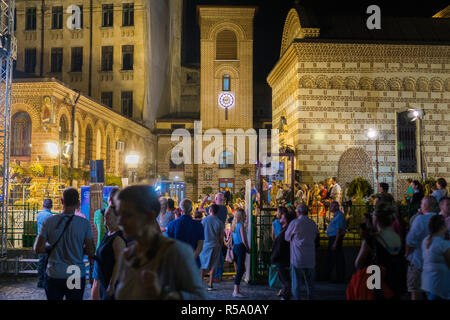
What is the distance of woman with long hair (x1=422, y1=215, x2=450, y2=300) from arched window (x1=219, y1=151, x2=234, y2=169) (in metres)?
35.1

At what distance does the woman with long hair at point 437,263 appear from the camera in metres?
5.69

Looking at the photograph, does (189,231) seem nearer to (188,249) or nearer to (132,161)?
(188,249)

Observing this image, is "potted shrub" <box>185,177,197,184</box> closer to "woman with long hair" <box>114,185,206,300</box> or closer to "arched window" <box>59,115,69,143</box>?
"arched window" <box>59,115,69,143</box>

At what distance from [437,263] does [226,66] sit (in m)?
36.9

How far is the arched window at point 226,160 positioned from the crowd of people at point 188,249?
92.1 ft

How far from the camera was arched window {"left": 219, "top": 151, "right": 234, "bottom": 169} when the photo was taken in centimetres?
4094

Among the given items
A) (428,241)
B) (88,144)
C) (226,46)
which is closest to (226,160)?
(226,46)

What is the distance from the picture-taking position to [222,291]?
10359 mm

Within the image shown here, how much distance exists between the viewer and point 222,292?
33.6ft

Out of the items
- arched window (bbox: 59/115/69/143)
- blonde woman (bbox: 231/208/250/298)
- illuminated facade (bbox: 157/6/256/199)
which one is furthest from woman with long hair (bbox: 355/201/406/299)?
illuminated facade (bbox: 157/6/256/199)

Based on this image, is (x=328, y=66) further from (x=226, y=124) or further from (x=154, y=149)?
(x=154, y=149)

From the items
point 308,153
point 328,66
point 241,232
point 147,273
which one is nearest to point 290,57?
point 328,66

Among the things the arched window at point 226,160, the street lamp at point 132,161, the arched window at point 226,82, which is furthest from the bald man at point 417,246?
the arched window at point 226,82

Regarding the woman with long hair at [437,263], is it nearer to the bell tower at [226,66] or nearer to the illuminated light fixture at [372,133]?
the illuminated light fixture at [372,133]
